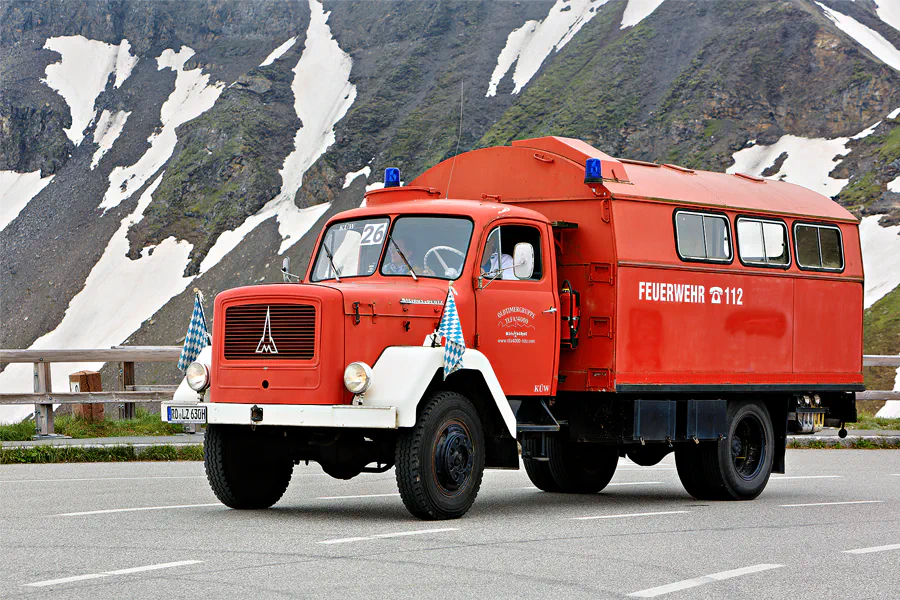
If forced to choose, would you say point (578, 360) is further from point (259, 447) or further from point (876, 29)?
point (876, 29)

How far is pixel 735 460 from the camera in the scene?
1454 centimetres

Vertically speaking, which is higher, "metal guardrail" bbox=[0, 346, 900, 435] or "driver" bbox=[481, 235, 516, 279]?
"driver" bbox=[481, 235, 516, 279]

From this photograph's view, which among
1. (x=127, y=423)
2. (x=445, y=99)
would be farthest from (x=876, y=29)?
(x=127, y=423)

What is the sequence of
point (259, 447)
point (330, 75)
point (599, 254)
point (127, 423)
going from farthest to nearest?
point (330, 75), point (127, 423), point (599, 254), point (259, 447)

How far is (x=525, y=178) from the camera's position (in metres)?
13.7

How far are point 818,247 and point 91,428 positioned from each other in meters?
11.1

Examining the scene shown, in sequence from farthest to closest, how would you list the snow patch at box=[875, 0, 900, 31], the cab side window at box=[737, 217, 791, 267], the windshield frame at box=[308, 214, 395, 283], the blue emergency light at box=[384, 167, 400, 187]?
the snow patch at box=[875, 0, 900, 31] → the cab side window at box=[737, 217, 791, 267] → the blue emergency light at box=[384, 167, 400, 187] → the windshield frame at box=[308, 214, 395, 283]

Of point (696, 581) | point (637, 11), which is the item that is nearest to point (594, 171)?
point (696, 581)

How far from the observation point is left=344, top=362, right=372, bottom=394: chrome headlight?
1073cm

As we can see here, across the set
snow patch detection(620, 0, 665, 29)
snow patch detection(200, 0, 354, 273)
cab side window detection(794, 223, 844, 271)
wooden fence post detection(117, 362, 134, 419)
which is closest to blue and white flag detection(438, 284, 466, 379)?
cab side window detection(794, 223, 844, 271)

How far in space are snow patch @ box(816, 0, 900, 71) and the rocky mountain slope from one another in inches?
13.5

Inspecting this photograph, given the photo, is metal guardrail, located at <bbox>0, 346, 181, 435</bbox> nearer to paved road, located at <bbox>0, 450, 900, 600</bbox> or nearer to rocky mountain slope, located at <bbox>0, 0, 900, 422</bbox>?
paved road, located at <bbox>0, 450, 900, 600</bbox>

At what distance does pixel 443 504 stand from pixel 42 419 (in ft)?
33.1

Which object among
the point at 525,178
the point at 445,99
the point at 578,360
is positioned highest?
the point at 445,99
